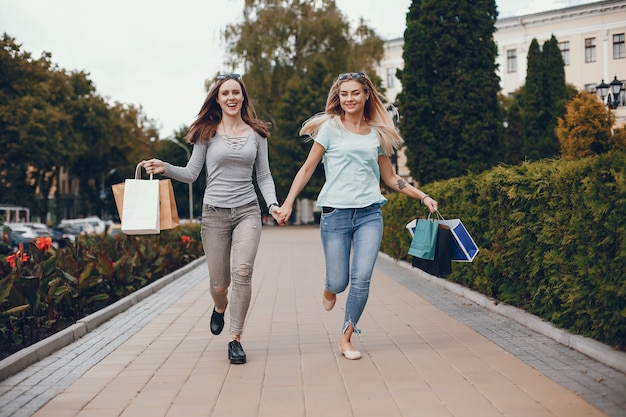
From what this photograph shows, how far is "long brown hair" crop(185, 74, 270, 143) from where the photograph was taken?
618cm

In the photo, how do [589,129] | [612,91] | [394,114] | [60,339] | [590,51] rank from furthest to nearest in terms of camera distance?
[590,51], [589,129], [394,114], [612,91], [60,339]

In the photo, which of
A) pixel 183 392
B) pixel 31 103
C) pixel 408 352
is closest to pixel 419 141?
pixel 408 352

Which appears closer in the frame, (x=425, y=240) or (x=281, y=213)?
(x=281, y=213)

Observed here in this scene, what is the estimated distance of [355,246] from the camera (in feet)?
20.2

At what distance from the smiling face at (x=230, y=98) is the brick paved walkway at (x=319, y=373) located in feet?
6.66

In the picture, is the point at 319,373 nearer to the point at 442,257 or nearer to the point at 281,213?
the point at 281,213

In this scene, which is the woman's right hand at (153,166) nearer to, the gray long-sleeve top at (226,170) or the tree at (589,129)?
the gray long-sleeve top at (226,170)

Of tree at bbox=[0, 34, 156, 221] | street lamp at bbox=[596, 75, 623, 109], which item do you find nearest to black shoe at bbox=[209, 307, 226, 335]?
street lamp at bbox=[596, 75, 623, 109]

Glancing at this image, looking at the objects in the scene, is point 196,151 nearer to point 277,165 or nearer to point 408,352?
point 408,352

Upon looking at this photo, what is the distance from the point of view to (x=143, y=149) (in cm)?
6197

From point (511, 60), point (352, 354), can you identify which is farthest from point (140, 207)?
point (511, 60)

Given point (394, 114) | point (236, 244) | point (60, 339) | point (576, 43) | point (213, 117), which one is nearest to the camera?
point (236, 244)

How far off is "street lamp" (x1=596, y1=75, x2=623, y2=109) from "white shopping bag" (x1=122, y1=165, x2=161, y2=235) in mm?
13431

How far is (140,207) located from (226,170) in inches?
28.7
